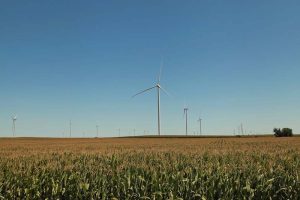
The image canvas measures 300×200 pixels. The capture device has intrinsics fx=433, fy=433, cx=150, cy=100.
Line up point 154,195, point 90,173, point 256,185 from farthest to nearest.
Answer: point 90,173
point 256,185
point 154,195

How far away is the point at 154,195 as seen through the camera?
38.4 feet

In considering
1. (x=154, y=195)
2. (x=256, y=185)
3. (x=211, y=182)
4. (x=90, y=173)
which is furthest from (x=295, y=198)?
(x=90, y=173)

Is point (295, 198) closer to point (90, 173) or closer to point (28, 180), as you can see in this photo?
point (90, 173)

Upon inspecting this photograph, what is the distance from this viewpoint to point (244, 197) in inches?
471

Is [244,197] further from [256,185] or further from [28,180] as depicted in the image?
[28,180]

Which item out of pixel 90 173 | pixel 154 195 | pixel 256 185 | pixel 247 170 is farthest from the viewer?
pixel 247 170

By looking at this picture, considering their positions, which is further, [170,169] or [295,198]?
[170,169]

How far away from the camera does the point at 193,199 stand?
12.2m

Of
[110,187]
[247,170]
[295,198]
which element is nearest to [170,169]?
[247,170]

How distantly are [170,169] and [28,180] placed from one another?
17.2 ft

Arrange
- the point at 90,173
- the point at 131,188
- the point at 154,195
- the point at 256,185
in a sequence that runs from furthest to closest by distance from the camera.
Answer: the point at 90,173 < the point at 256,185 < the point at 131,188 < the point at 154,195

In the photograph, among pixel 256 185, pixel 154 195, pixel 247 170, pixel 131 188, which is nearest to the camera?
pixel 154 195

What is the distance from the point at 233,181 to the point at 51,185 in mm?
5578

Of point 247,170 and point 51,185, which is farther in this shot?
point 247,170
